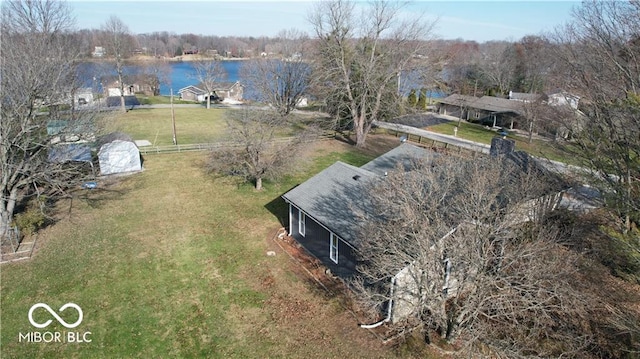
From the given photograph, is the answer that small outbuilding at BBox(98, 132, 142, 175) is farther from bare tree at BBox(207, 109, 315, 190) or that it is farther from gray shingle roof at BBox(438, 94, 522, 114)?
gray shingle roof at BBox(438, 94, 522, 114)

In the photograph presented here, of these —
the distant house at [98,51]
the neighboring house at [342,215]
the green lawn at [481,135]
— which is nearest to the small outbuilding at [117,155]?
the neighboring house at [342,215]

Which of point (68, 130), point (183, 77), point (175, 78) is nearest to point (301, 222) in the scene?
point (68, 130)

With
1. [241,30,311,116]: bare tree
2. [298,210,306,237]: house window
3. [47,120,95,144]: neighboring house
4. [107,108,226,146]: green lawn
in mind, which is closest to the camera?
[298,210,306,237]: house window

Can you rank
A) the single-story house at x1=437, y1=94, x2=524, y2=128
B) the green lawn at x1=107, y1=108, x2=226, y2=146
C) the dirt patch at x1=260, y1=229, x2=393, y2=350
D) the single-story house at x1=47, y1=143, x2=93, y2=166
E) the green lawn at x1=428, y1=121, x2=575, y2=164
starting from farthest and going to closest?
the single-story house at x1=437, y1=94, x2=524, y2=128, the green lawn at x1=428, y1=121, x2=575, y2=164, the green lawn at x1=107, y1=108, x2=226, y2=146, the single-story house at x1=47, y1=143, x2=93, y2=166, the dirt patch at x1=260, y1=229, x2=393, y2=350

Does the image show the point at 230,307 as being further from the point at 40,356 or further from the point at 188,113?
the point at 188,113

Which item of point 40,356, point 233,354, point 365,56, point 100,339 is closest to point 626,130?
point 233,354

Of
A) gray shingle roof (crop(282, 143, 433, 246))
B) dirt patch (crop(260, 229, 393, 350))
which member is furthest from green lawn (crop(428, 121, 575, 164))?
dirt patch (crop(260, 229, 393, 350))
